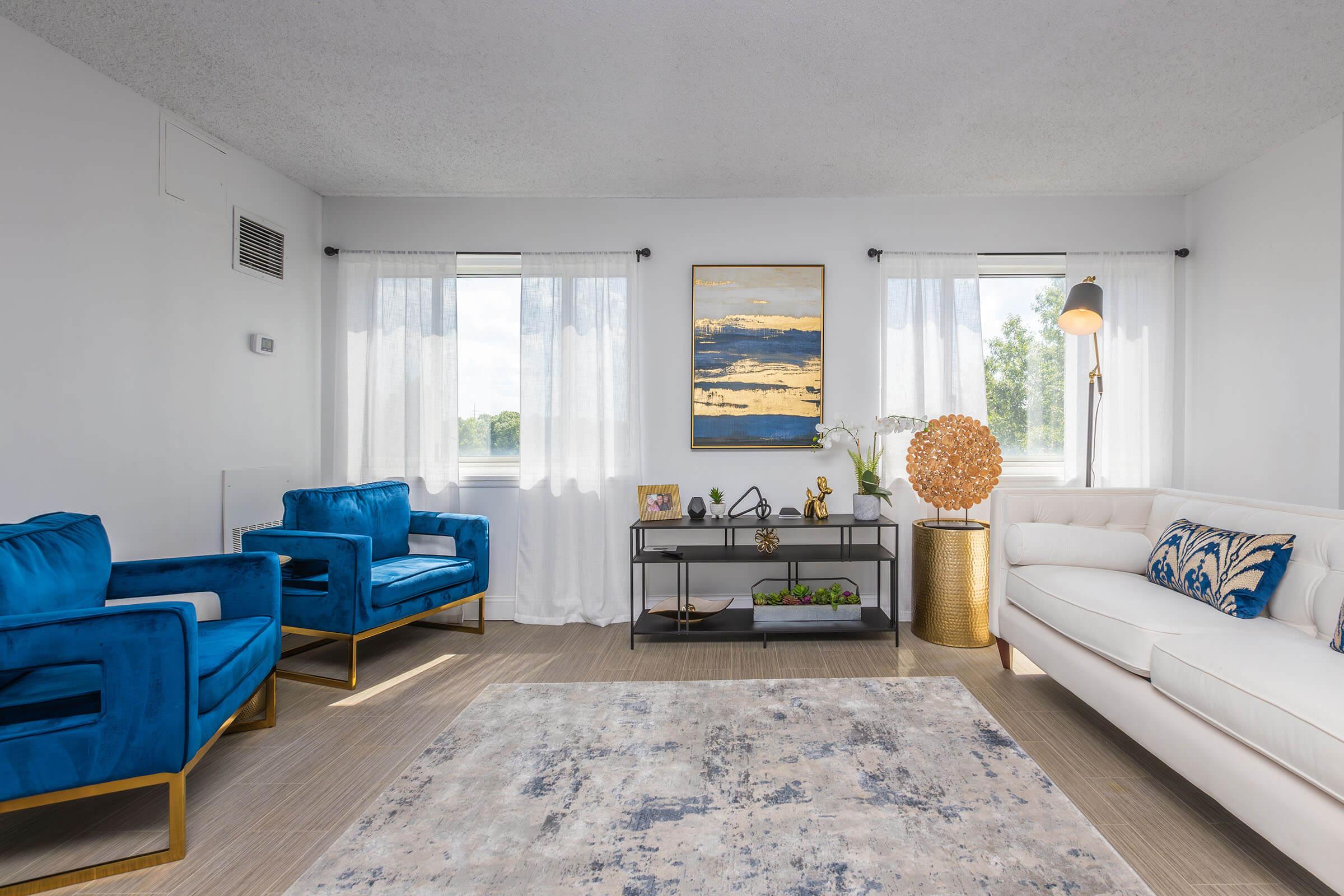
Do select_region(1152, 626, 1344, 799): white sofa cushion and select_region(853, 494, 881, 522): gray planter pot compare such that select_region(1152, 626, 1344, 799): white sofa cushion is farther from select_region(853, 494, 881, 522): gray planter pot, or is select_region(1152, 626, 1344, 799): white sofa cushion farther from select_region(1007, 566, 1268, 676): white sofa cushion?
select_region(853, 494, 881, 522): gray planter pot

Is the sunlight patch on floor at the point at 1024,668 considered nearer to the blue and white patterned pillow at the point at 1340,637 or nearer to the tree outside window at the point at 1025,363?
the blue and white patterned pillow at the point at 1340,637

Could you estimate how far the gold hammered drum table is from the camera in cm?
326

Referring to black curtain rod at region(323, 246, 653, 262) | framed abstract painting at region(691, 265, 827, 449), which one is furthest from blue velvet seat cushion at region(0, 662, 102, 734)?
framed abstract painting at region(691, 265, 827, 449)

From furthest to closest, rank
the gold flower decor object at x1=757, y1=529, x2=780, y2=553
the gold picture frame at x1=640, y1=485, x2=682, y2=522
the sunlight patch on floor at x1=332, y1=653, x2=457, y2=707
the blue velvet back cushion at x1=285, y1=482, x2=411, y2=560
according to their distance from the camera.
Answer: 1. the gold picture frame at x1=640, y1=485, x2=682, y2=522
2. the gold flower decor object at x1=757, y1=529, x2=780, y2=553
3. the blue velvet back cushion at x1=285, y1=482, x2=411, y2=560
4. the sunlight patch on floor at x1=332, y1=653, x2=457, y2=707

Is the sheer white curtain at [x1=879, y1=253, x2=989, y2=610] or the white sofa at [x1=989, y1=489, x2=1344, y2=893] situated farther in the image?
the sheer white curtain at [x1=879, y1=253, x2=989, y2=610]

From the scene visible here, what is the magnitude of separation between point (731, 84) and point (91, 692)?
2.97 meters

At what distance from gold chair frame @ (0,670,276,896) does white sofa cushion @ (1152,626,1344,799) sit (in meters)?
2.73

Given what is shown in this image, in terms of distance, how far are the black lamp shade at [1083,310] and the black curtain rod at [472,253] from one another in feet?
7.66

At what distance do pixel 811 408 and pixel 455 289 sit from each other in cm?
234

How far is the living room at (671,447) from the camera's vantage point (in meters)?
1.60

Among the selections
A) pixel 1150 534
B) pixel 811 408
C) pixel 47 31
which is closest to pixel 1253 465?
pixel 1150 534

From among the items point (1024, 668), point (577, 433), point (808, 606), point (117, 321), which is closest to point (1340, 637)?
point (1024, 668)

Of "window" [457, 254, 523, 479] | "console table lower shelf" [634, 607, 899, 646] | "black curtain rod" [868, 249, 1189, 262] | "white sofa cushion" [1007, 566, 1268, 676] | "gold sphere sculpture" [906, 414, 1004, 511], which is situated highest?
"black curtain rod" [868, 249, 1189, 262]

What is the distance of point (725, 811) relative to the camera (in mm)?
1679
